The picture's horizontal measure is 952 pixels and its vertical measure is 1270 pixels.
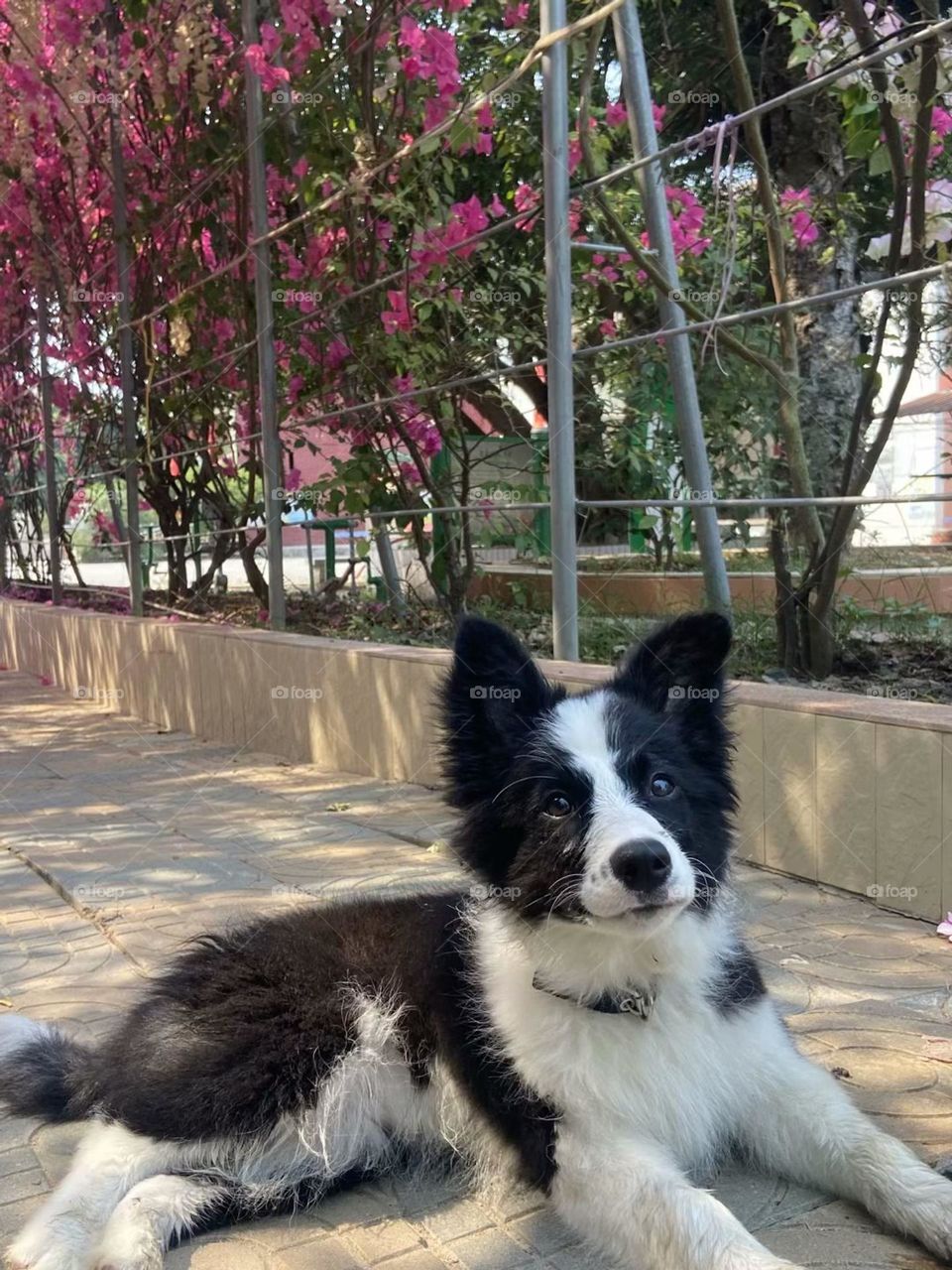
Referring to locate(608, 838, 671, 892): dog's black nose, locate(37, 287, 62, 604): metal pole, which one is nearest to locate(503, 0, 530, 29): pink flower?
locate(608, 838, 671, 892): dog's black nose

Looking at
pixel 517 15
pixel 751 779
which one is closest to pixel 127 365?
pixel 517 15

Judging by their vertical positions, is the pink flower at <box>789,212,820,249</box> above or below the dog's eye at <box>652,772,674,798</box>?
above

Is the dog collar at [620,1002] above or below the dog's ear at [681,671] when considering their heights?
below

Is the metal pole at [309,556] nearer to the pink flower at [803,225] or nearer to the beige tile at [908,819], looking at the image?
the pink flower at [803,225]

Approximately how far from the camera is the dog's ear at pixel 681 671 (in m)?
2.81

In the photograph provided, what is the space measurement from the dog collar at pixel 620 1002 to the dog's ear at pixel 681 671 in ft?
2.18

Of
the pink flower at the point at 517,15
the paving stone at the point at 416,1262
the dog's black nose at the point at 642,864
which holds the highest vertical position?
the pink flower at the point at 517,15

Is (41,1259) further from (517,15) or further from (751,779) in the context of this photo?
(517,15)

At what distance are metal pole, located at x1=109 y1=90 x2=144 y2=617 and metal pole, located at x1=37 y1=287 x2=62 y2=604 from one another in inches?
87.4

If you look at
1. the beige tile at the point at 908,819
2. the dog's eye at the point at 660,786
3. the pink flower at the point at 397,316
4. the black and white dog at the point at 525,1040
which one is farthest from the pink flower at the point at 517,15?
the dog's eye at the point at 660,786

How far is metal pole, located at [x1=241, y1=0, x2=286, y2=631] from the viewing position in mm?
8273

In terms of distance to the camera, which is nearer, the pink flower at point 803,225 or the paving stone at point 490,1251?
the paving stone at point 490,1251

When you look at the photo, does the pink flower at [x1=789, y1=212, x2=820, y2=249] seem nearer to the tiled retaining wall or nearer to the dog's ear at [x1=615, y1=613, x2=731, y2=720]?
the tiled retaining wall

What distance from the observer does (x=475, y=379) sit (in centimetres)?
648
